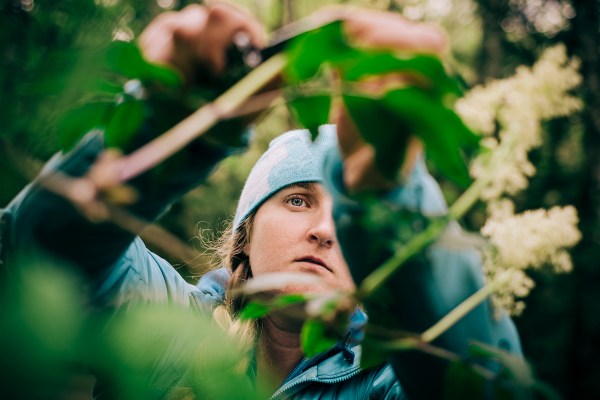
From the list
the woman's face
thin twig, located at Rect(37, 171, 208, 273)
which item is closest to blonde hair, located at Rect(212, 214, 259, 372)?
the woman's face

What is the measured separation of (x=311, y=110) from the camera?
0.39m

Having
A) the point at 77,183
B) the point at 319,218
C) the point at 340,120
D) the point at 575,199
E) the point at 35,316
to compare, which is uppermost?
the point at 575,199

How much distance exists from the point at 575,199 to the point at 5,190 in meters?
5.25

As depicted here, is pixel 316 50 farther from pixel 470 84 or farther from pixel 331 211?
pixel 470 84

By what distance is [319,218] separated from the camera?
3.97 feet

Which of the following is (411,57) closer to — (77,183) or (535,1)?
(77,183)

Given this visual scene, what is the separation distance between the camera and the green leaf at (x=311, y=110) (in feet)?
1.24

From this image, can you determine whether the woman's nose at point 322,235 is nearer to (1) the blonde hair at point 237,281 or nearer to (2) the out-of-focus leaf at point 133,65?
(1) the blonde hair at point 237,281

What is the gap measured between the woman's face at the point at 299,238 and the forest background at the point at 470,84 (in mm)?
171

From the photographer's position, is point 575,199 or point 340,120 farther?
point 575,199

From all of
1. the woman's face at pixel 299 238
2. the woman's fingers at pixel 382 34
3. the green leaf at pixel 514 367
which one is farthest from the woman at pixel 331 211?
the woman's face at pixel 299 238

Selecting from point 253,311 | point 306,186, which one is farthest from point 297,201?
point 253,311

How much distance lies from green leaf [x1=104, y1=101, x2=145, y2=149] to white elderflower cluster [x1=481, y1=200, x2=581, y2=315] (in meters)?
0.42

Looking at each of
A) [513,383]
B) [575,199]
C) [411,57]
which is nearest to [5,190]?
[411,57]
